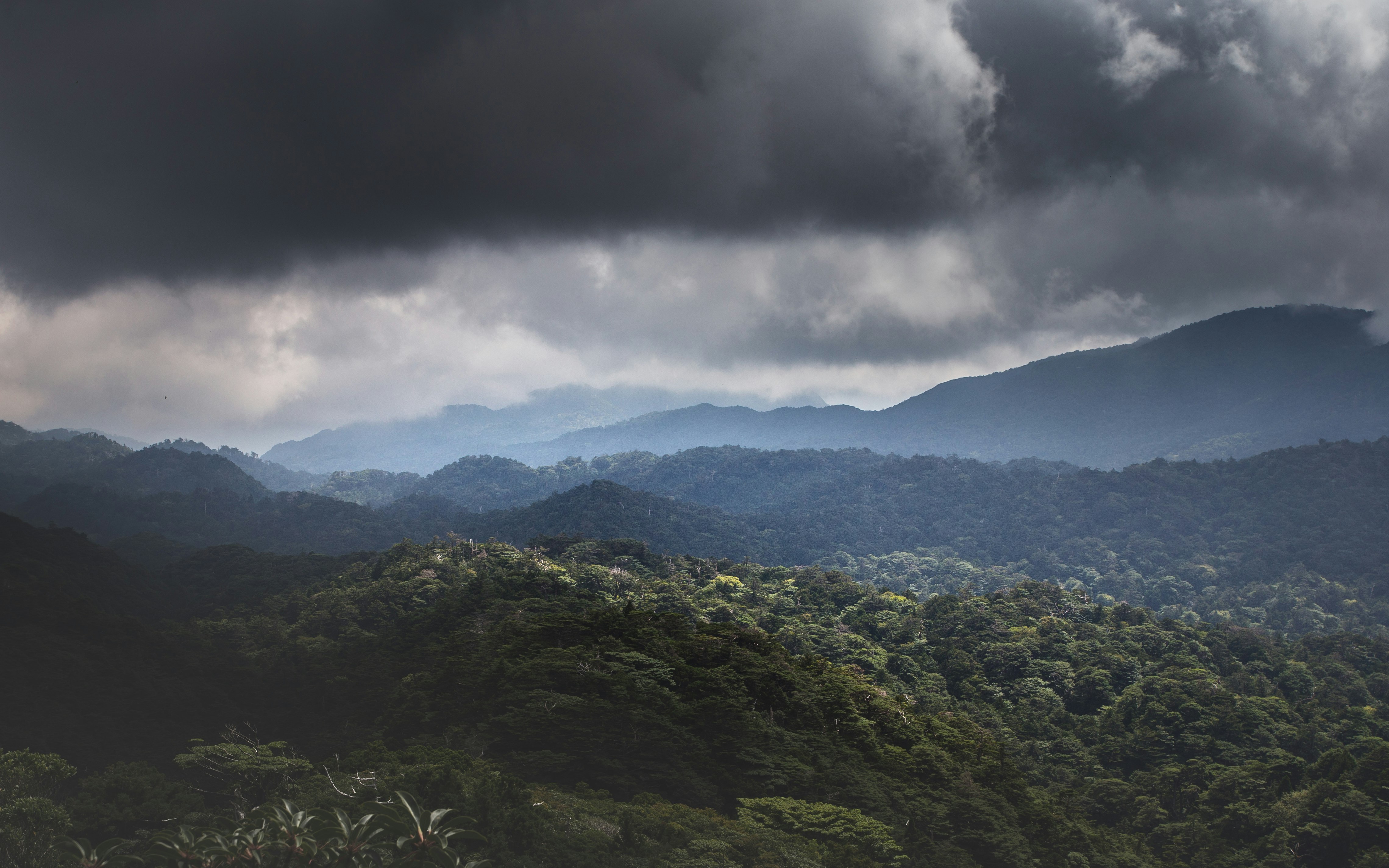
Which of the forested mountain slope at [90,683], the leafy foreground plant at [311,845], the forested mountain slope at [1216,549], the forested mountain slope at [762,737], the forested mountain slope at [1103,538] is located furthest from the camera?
the forested mountain slope at [1103,538]

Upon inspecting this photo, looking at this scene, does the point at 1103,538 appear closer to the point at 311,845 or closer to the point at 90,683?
the point at 90,683

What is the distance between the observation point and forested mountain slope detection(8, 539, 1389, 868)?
1028 inches

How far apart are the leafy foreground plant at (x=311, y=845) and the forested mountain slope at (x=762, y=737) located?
2.70 metres

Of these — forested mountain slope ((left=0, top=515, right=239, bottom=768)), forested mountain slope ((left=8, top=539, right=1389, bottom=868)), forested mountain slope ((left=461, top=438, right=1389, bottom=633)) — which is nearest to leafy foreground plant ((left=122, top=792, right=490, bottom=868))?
forested mountain slope ((left=8, top=539, right=1389, bottom=868))

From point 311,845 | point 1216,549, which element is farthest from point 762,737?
point 1216,549

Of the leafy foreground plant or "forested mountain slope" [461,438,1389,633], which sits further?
"forested mountain slope" [461,438,1389,633]

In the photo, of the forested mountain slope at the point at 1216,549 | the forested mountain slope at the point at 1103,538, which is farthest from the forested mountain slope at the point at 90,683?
the forested mountain slope at the point at 1216,549

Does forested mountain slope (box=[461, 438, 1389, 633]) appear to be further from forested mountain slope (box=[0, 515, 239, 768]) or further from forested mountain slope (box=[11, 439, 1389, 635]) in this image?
forested mountain slope (box=[0, 515, 239, 768])

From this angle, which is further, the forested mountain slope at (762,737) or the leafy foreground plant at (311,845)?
the forested mountain slope at (762,737)

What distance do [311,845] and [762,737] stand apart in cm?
2156

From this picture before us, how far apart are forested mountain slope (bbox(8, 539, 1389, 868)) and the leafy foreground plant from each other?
2.70 m

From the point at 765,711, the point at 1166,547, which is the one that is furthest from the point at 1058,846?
the point at 1166,547

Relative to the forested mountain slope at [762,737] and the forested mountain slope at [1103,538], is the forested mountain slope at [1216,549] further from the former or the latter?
the forested mountain slope at [762,737]

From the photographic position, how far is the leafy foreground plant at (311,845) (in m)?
17.0
